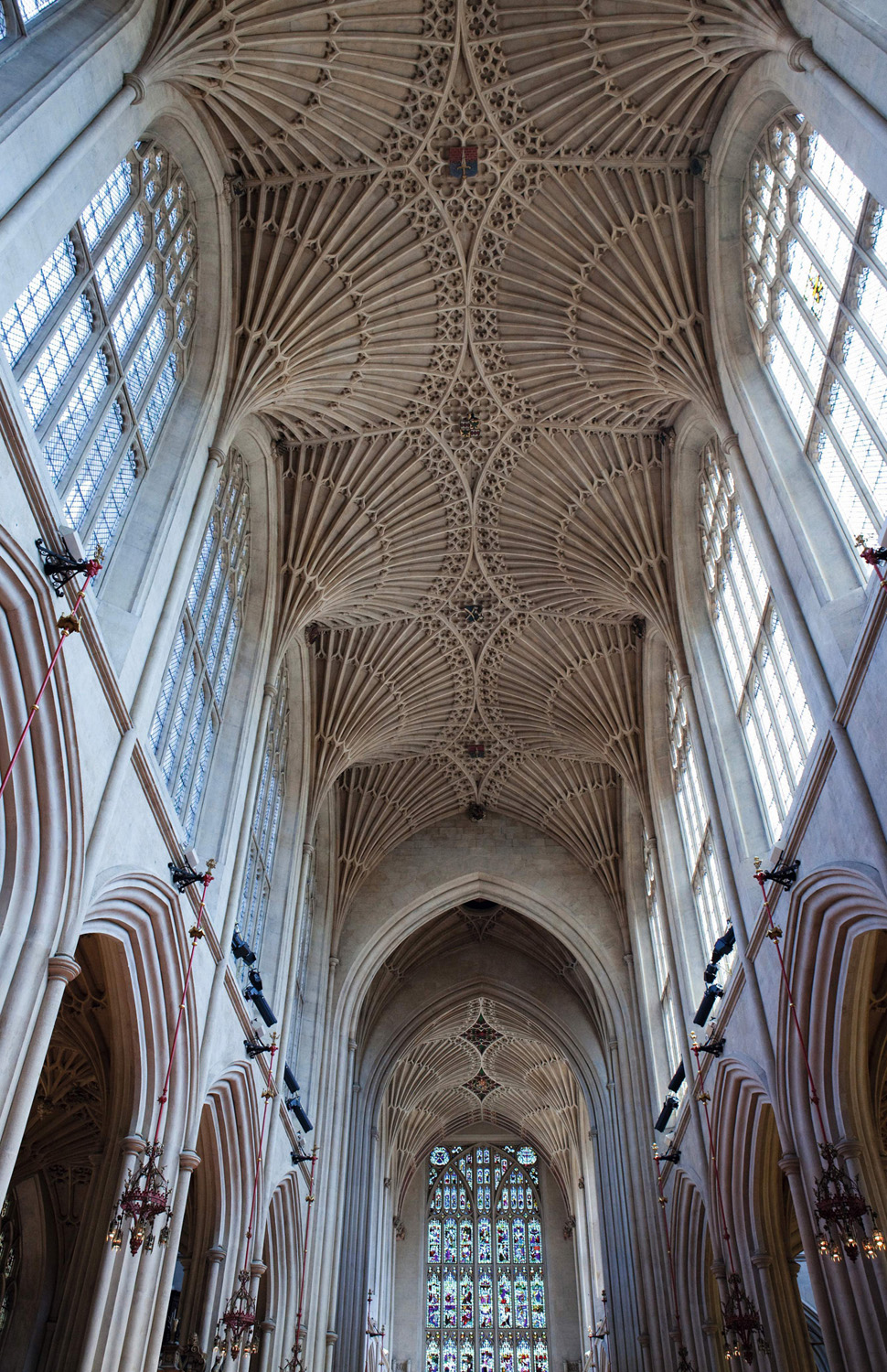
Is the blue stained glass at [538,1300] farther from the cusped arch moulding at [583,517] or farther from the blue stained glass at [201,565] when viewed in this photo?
the blue stained glass at [201,565]

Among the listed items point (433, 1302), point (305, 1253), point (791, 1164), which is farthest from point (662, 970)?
point (433, 1302)

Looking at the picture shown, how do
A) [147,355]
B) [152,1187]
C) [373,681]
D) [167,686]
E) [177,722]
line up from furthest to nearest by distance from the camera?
[373,681]
[177,722]
[167,686]
[147,355]
[152,1187]

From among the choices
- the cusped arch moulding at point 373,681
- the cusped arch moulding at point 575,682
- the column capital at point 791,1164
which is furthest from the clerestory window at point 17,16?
the cusped arch moulding at point 575,682

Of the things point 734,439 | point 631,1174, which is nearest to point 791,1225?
point 631,1174

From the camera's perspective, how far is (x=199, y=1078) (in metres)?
12.3

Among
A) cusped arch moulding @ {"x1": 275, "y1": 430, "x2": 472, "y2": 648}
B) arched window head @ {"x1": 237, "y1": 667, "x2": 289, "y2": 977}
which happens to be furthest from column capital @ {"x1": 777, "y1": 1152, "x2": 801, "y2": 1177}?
cusped arch moulding @ {"x1": 275, "y1": 430, "x2": 472, "y2": 648}

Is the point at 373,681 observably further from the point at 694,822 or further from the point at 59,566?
the point at 59,566

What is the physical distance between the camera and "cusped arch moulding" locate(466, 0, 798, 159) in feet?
43.6

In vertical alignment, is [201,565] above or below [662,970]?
above

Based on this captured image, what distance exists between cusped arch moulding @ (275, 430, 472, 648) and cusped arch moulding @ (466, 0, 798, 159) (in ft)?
17.3

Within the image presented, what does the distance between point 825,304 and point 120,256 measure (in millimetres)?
7559

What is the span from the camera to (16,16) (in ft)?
31.3

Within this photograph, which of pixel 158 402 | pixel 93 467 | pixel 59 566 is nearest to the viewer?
pixel 59 566

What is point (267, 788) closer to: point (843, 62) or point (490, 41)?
point (490, 41)
